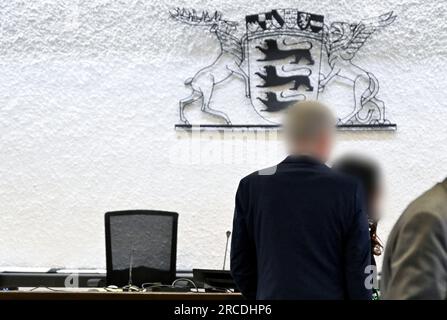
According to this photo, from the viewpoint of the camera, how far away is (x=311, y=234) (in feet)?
5.45

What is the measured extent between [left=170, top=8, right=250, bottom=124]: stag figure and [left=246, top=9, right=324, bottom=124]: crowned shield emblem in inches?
3.3

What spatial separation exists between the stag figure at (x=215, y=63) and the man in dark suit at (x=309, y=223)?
216 cm

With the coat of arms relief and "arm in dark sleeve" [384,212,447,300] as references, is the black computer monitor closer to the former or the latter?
the coat of arms relief

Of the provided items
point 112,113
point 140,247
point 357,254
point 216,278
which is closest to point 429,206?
point 357,254

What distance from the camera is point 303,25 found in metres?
3.88

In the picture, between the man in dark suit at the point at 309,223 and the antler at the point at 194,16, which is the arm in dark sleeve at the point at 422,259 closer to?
the man in dark suit at the point at 309,223

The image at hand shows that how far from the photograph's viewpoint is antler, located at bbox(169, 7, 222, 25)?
392 centimetres

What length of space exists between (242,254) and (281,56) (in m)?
2.28

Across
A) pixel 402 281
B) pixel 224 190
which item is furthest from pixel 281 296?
pixel 224 190

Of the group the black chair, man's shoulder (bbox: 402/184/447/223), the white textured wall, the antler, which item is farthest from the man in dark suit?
the antler

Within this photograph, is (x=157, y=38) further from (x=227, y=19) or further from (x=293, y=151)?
(x=293, y=151)

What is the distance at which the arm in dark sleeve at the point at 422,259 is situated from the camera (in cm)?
106

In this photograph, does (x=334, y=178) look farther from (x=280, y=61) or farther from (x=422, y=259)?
(x=280, y=61)
